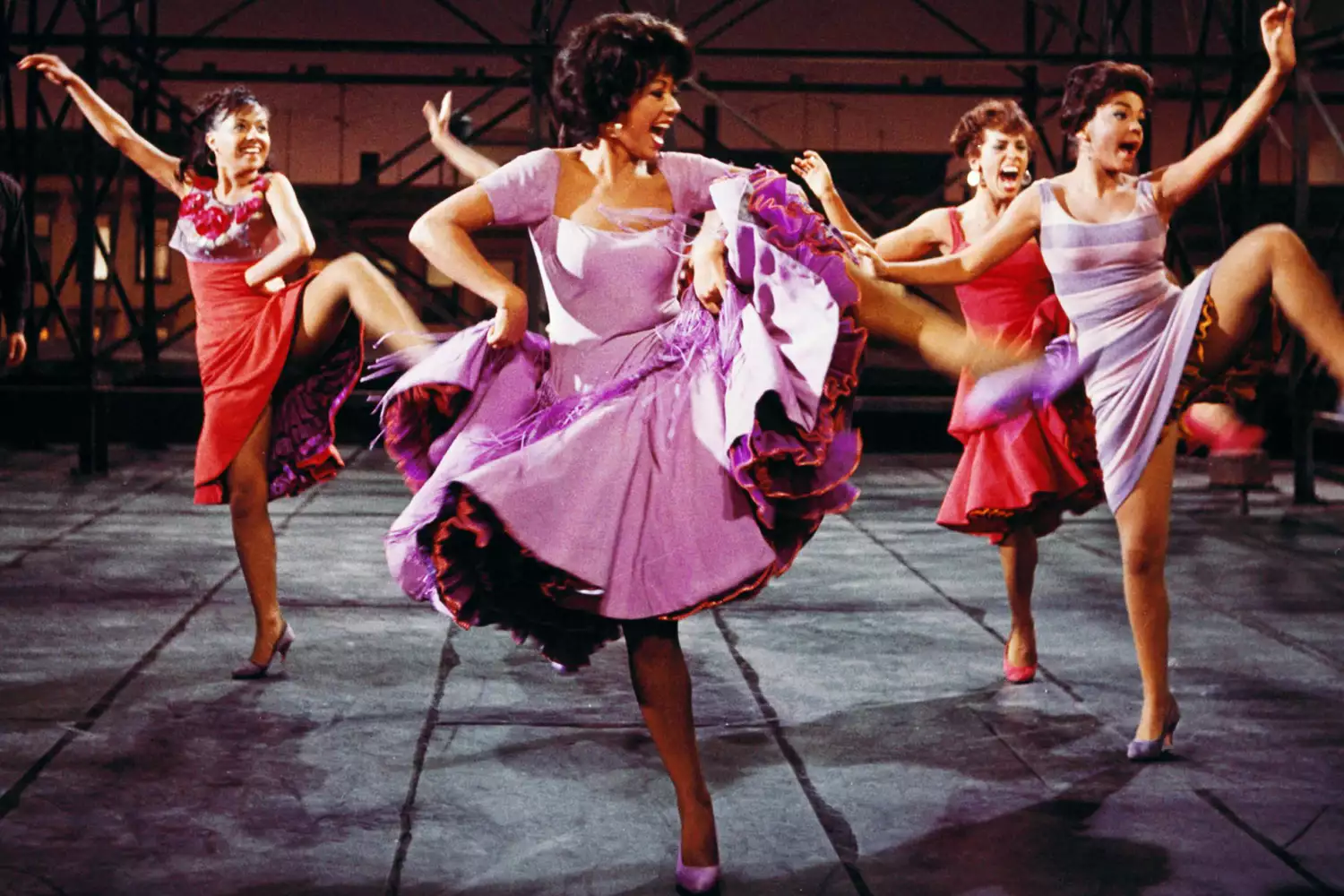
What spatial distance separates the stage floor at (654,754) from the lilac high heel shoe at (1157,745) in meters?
0.04

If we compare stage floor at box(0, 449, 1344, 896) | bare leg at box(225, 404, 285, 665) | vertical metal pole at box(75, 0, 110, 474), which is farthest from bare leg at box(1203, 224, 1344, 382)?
vertical metal pole at box(75, 0, 110, 474)

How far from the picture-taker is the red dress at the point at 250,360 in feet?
13.9

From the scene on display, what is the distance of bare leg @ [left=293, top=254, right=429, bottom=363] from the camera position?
4012mm

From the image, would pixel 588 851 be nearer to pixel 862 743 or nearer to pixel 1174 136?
pixel 862 743

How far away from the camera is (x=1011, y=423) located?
14.1 feet

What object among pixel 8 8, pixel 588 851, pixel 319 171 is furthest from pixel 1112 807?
pixel 319 171

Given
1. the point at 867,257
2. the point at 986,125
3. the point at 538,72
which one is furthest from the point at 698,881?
the point at 538,72

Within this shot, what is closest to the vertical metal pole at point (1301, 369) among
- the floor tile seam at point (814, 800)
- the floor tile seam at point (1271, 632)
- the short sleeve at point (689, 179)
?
the floor tile seam at point (1271, 632)

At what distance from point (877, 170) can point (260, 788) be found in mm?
28905

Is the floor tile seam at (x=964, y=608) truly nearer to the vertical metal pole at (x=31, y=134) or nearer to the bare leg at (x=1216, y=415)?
the bare leg at (x=1216, y=415)

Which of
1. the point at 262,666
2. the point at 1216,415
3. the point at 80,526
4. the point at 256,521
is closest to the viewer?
the point at 1216,415

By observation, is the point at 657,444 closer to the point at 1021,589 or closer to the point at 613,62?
the point at 613,62

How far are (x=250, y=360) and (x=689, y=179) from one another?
177cm

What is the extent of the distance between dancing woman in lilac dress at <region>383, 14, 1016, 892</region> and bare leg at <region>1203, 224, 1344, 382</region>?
1.10 metres
